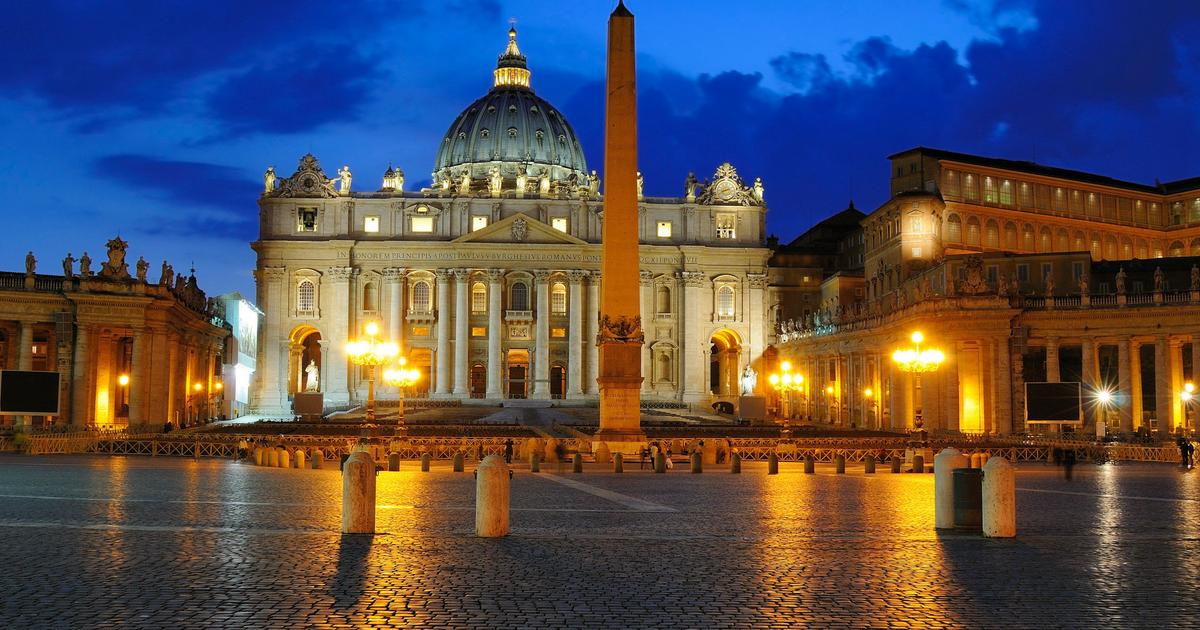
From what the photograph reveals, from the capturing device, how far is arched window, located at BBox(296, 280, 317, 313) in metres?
99.5

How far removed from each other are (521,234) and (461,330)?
9.61 metres

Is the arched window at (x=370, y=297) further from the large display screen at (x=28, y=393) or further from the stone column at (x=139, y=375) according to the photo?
the large display screen at (x=28, y=393)

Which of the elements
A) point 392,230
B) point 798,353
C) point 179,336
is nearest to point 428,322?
point 392,230

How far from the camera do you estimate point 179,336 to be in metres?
60.8

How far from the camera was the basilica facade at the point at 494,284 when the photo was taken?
98938 mm

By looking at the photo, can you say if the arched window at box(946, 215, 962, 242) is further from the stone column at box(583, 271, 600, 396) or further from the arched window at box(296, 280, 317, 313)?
the arched window at box(296, 280, 317, 313)

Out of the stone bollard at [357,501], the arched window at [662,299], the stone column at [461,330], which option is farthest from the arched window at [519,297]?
the stone bollard at [357,501]

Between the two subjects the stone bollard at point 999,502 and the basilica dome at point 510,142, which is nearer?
the stone bollard at point 999,502

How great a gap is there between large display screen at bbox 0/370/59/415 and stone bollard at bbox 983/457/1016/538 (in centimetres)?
3759

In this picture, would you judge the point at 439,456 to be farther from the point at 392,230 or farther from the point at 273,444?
the point at 392,230

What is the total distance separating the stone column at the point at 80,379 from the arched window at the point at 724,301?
61467mm

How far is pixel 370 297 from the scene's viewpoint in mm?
100750

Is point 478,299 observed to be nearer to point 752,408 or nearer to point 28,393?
point 752,408

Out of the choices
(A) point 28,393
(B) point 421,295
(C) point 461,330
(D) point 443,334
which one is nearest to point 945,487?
(A) point 28,393
